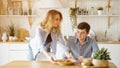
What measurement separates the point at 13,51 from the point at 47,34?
186 cm

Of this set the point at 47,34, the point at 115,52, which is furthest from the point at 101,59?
the point at 115,52

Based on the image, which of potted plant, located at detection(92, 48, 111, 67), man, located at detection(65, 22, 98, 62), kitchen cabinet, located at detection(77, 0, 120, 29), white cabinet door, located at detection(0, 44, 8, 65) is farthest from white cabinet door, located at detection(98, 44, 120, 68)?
potted plant, located at detection(92, 48, 111, 67)

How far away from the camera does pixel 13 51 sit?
214 inches

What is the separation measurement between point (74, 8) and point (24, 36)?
129cm

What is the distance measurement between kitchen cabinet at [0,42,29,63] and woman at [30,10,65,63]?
1.54 m

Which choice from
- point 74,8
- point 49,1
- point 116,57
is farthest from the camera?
point 74,8

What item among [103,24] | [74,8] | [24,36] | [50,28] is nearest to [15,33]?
[24,36]

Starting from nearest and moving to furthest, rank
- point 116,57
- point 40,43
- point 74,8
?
point 40,43 → point 116,57 → point 74,8

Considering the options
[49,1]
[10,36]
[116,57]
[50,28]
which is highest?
[49,1]

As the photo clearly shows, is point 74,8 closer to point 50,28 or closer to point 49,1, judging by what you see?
point 49,1

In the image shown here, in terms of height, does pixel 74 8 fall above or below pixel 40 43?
above

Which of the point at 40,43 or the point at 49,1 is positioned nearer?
the point at 40,43

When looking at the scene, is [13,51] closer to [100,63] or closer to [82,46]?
[82,46]

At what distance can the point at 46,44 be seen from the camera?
12.5ft
